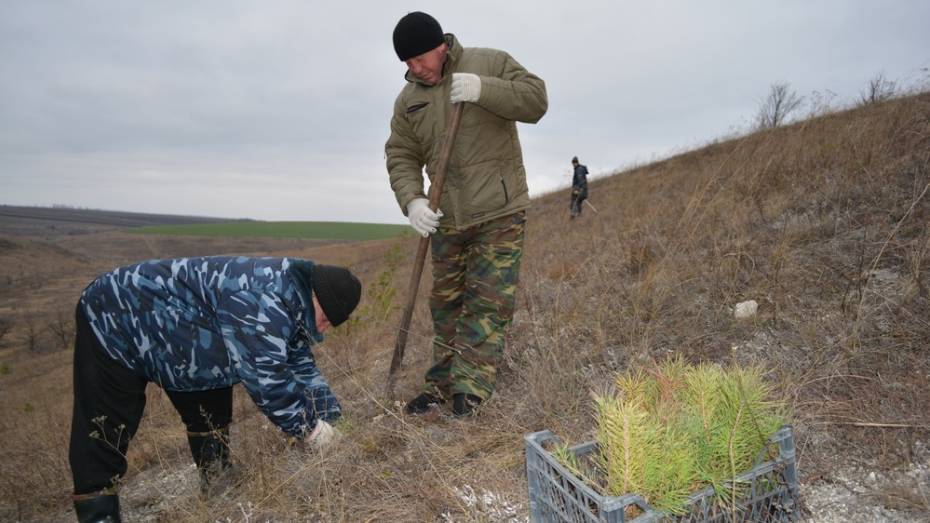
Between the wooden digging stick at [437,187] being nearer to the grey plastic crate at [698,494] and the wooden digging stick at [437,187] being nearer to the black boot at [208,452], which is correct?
the black boot at [208,452]

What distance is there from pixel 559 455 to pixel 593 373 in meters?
1.42

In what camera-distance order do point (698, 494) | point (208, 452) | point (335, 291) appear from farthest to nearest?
1. point (208, 452)
2. point (335, 291)
3. point (698, 494)

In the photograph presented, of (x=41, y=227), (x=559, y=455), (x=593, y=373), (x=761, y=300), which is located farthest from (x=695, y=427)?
(x=41, y=227)

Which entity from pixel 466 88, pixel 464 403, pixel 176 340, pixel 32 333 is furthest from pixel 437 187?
pixel 32 333

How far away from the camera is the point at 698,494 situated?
1136 mm

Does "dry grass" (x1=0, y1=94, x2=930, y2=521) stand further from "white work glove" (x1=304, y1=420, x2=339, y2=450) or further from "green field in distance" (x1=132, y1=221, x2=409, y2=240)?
"green field in distance" (x1=132, y1=221, x2=409, y2=240)

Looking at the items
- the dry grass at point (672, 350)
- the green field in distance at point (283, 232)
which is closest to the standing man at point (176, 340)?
the dry grass at point (672, 350)

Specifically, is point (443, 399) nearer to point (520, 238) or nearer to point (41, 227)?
point (520, 238)

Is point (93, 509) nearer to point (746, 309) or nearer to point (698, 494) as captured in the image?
point (698, 494)

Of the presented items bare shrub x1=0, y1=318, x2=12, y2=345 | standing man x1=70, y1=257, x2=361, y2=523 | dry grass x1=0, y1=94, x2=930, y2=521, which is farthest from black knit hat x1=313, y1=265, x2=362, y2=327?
bare shrub x1=0, y1=318, x2=12, y2=345

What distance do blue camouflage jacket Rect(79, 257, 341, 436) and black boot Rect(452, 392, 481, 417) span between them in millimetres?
699

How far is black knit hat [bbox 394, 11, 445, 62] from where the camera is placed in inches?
99.7

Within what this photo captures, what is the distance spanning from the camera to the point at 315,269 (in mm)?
2258

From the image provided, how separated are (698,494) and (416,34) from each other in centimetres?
230
